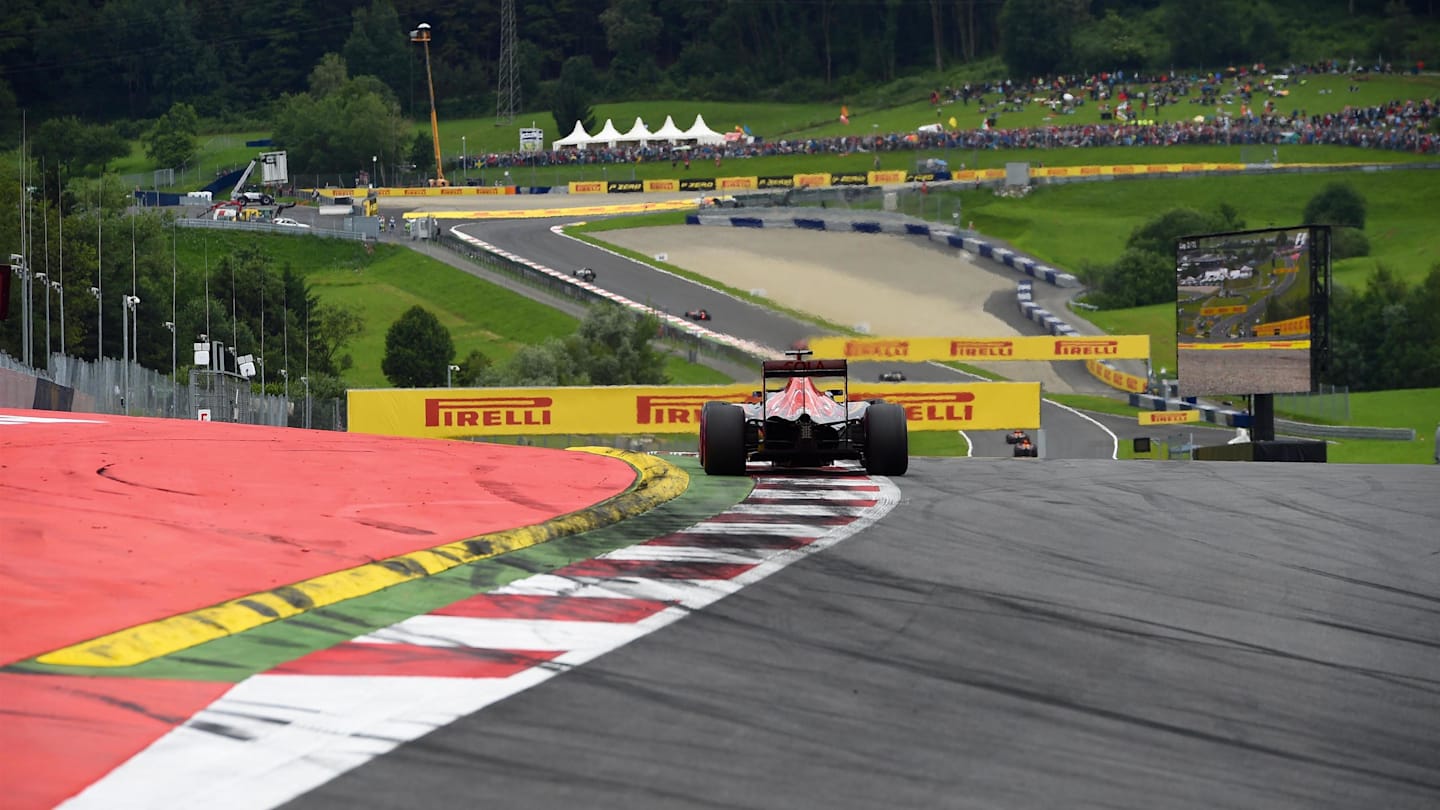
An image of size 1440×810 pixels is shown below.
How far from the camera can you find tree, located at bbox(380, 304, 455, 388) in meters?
63.2

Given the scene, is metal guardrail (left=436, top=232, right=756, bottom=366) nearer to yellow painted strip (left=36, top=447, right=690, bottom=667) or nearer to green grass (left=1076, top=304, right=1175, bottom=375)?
green grass (left=1076, top=304, right=1175, bottom=375)

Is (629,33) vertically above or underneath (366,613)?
above

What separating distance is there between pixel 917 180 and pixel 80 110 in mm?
96422

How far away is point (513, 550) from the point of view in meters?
10.6

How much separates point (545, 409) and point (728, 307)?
34387 mm

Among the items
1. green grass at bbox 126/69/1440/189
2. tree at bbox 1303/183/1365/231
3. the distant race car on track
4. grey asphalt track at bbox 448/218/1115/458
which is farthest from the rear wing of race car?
green grass at bbox 126/69/1440/189

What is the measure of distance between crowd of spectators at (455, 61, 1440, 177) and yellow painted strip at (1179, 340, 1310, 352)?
7713cm

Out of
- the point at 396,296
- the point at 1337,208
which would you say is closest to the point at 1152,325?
the point at 1337,208

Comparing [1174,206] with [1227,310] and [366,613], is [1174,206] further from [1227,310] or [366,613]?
[366,613]

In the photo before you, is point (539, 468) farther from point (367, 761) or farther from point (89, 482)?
point (367, 761)

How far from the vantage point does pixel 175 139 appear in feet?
417

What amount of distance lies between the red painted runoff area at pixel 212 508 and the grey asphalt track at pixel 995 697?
250 centimetres

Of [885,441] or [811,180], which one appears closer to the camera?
[885,441]

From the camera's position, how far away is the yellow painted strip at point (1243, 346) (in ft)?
99.1
